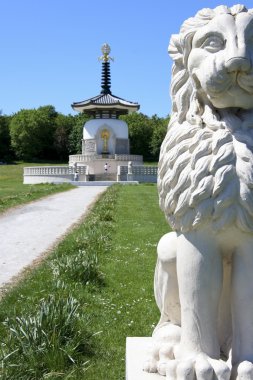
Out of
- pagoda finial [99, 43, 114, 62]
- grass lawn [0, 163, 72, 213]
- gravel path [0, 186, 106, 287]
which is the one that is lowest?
gravel path [0, 186, 106, 287]

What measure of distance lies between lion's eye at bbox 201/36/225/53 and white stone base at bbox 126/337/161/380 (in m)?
1.70

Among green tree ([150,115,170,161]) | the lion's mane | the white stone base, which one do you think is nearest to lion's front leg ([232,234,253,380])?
the lion's mane

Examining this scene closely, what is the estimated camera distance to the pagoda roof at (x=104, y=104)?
152 feet

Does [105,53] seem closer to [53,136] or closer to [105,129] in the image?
[105,129]

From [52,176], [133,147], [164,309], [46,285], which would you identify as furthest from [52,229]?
[133,147]

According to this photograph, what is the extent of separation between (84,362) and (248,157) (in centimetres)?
233

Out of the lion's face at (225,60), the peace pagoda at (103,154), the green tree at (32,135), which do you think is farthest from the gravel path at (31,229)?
the green tree at (32,135)

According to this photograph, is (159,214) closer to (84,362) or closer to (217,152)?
(84,362)

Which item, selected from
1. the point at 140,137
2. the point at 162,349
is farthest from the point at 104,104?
the point at 162,349

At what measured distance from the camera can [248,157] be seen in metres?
2.39

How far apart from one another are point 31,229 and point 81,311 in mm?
7061

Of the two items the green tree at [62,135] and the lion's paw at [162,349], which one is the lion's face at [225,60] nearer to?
the lion's paw at [162,349]

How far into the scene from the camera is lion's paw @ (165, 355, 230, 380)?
2.32m

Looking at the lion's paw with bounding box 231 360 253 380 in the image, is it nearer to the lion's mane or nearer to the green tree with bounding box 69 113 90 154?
the lion's mane
